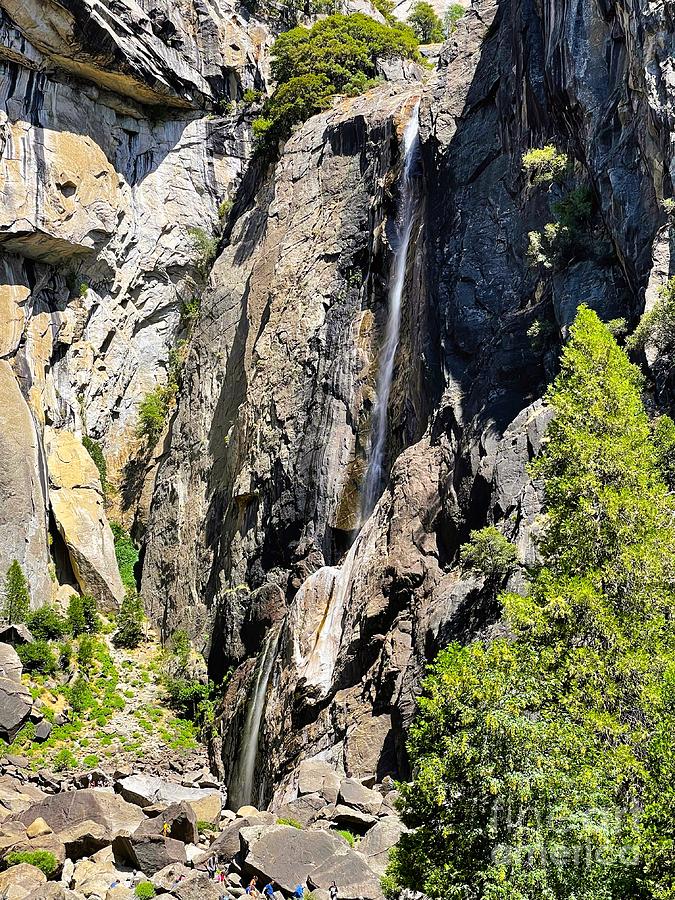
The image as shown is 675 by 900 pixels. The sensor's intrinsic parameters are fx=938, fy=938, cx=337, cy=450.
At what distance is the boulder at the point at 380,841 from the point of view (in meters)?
18.2

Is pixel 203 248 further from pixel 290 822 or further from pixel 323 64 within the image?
pixel 290 822

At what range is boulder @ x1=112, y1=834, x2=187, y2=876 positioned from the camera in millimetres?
21234

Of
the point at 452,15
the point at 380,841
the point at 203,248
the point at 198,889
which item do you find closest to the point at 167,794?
the point at 198,889

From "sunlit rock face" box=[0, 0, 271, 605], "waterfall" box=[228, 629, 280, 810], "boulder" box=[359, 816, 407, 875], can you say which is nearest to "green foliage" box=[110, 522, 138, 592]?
"sunlit rock face" box=[0, 0, 271, 605]

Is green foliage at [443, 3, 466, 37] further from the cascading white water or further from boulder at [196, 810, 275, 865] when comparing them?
boulder at [196, 810, 275, 865]

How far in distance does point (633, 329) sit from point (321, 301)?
18971mm

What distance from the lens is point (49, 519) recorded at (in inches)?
1635

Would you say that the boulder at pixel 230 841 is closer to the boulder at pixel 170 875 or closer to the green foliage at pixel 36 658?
the boulder at pixel 170 875

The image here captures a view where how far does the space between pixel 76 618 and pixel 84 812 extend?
14.8 metres

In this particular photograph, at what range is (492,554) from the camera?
20.2 metres

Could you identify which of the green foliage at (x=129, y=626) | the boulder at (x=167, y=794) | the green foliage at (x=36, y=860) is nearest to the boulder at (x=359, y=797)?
the boulder at (x=167, y=794)

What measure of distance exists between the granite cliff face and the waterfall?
0.72 ft

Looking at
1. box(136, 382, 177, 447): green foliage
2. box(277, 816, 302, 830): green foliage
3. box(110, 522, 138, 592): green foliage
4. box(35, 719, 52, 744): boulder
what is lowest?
box(35, 719, 52, 744): boulder

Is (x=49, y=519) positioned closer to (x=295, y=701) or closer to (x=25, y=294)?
(x=25, y=294)
